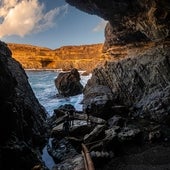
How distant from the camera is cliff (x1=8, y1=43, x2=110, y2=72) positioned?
9775cm

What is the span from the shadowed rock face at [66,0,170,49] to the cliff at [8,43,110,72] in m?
70.4

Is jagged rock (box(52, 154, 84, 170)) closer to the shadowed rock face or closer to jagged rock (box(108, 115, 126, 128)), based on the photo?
jagged rock (box(108, 115, 126, 128))

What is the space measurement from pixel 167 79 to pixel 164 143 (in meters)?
7.41

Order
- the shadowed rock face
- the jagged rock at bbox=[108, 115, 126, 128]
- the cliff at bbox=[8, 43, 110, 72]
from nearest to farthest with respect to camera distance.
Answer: the jagged rock at bbox=[108, 115, 126, 128] → the shadowed rock face → the cliff at bbox=[8, 43, 110, 72]

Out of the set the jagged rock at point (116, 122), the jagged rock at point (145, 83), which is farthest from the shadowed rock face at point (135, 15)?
the jagged rock at point (116, 122)

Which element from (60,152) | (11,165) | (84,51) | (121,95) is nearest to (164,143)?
(60,152)

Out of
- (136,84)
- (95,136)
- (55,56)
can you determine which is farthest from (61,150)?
(55,56)

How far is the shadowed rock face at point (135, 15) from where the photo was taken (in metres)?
19.4

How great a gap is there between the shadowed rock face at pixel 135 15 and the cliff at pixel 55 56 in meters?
70.4

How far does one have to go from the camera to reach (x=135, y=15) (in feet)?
72.5

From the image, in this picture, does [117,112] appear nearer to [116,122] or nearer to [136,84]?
[116,122]

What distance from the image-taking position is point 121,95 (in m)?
23.3

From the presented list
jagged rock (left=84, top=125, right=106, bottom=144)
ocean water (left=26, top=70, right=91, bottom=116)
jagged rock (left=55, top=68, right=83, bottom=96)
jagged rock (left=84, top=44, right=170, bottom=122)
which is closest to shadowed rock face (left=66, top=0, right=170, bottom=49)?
jagged rock (left=84, top=44, right=170, bottom=122)

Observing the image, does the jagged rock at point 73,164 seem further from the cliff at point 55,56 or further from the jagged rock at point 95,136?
the cliff at point 55,56
